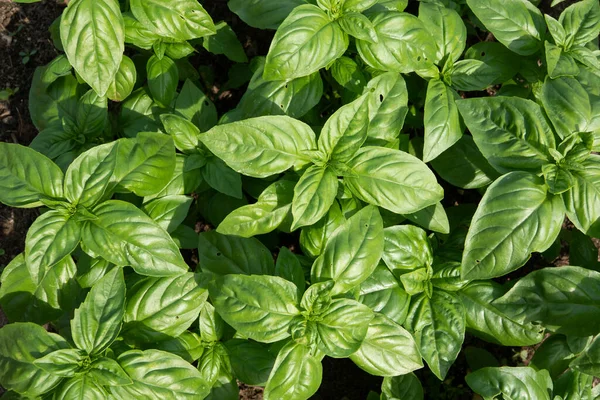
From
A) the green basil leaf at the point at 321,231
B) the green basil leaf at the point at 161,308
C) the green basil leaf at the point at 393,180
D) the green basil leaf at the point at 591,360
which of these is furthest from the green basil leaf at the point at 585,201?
the green basil leaf at the point at 161,308

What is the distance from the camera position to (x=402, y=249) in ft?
9.84

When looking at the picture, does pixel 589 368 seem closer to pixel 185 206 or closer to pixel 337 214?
pixel 337 214

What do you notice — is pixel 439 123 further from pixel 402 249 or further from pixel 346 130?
pixel 402 249

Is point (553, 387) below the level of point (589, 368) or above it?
below

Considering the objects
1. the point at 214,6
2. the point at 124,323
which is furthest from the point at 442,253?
the point at 214,6

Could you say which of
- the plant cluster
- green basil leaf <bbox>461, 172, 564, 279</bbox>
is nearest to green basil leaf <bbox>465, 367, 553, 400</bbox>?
the plant cluster

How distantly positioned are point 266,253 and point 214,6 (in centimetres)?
240

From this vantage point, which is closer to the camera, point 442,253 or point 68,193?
point 68,193

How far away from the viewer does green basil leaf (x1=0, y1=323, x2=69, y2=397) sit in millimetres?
2555

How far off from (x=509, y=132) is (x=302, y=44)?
1.18 metres

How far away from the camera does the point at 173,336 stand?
287 cm

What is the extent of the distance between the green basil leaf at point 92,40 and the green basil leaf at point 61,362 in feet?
4.24

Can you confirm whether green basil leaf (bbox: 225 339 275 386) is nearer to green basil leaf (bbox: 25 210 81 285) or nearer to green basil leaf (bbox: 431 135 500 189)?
green basil leaf (bbox: 25 210 81 285)

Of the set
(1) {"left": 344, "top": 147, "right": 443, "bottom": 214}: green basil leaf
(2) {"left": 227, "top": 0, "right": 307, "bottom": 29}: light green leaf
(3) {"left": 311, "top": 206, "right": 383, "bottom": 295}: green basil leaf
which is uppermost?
(2) {"left": 227, "top": 0, "right": 307, "bottom": 29}: light green leaf
